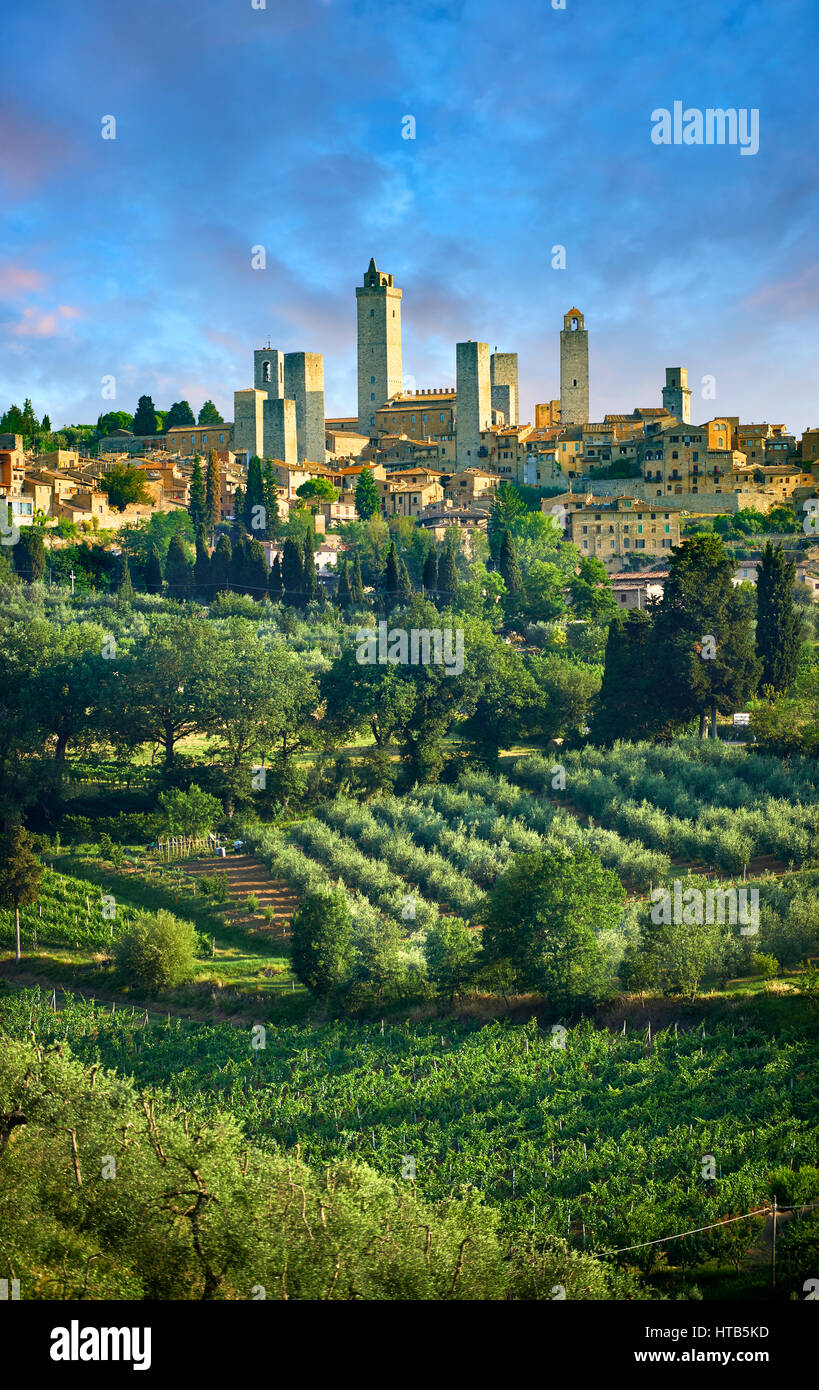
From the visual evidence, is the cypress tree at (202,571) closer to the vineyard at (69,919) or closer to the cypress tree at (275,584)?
the cypress tree at (275,584)

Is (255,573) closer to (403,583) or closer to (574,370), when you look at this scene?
(403,583)

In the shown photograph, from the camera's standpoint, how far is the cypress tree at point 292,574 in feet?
189

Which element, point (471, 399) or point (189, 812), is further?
point (471, 399)

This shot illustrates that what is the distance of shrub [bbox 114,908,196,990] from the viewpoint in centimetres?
2700

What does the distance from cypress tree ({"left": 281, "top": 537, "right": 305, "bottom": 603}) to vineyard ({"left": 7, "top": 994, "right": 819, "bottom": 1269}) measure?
32.9 m

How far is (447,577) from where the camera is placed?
5788 cm

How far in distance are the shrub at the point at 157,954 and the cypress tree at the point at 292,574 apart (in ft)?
101

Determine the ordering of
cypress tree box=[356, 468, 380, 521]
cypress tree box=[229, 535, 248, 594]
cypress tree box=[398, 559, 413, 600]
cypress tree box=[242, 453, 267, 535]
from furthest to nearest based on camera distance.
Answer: cypress tree box=[356, 468, 380, 521] → cypress tree box=[242, 453, 267, 535] → cypress tree box=[229, 535, 248, 594] → cypress tree box=[398, 559, 413, 600]

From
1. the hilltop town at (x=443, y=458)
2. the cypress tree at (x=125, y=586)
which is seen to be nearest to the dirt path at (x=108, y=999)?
the cypress tree at (x=125, y=586)

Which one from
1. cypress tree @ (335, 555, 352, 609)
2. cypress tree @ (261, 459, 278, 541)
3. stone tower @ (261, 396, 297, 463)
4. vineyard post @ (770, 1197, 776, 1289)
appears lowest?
vineyard post @ (770, 1197, 776, 1289)

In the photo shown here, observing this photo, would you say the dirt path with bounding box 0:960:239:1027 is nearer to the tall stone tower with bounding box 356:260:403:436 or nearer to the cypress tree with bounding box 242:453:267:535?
the cypress tree with bounding box 242:453:267:535

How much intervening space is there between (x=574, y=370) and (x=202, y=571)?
38.8 meters

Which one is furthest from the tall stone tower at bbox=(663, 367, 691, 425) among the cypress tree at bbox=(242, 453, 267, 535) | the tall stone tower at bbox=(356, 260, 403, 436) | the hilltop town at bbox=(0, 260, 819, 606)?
the cypress tree at bbox=(242, 453, 267, 535)

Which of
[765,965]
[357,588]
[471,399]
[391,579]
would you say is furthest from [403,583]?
[765,965]
